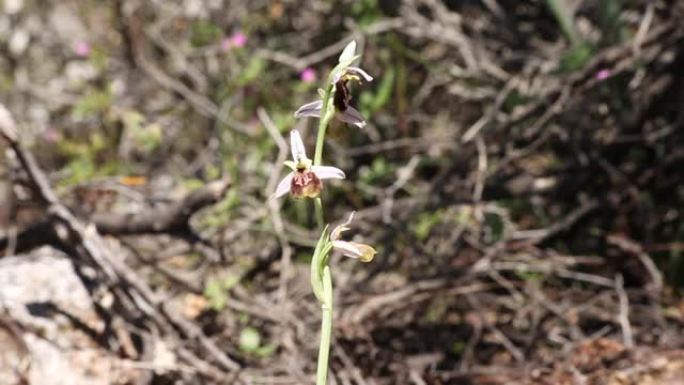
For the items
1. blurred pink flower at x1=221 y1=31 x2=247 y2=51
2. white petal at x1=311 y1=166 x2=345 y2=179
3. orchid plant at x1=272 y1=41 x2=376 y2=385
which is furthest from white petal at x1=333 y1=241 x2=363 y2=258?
blurred pink flower at x1=221 y1=31 x2=247 y2=51

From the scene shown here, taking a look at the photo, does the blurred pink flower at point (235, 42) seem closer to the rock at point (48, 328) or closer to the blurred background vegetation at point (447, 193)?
the blurred background vegetation at point (447, 193)

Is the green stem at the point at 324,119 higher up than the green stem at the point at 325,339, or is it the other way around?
the green stem at the point at 324,119

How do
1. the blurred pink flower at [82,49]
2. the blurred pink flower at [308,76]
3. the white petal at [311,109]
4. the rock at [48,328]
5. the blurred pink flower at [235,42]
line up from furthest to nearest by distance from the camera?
the blurred pink flower at [82,49] → the blurred pink flower at [235,42] → the blurred pink flower at [308,76] → the rock at [48,328] → the white petal at [311,109]

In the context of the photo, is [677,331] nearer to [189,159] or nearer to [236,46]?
[236,46]

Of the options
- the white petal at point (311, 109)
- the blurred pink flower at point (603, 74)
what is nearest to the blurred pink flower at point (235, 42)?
the blurred pink flower at point (603, 74)

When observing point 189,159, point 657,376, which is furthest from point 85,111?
point 657,376

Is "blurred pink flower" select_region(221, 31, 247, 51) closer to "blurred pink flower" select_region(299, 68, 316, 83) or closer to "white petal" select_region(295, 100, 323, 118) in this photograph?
"blurred pink flower" select_region(299, 68, 316, 83)

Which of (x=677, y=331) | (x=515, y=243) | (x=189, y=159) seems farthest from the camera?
(x=189, y=159)
